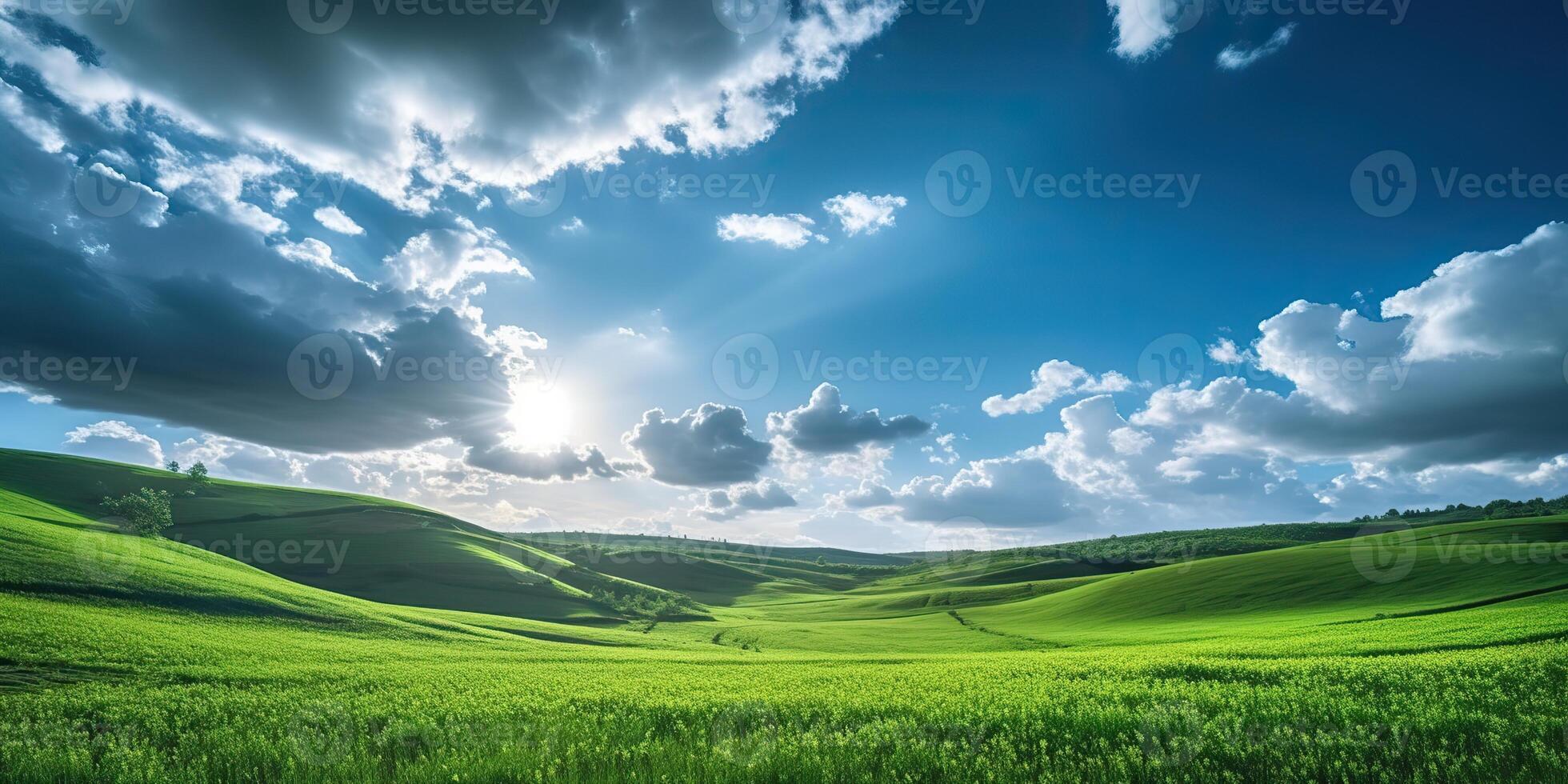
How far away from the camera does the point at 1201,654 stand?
29.7 m

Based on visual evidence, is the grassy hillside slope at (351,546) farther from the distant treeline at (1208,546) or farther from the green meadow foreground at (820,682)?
the distant treeline at (1208,546)

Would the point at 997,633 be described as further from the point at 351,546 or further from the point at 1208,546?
the point at 1208,546

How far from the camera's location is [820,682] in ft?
73.8

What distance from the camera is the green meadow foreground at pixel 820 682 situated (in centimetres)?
962

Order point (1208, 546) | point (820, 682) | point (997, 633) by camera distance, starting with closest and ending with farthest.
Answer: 1. point (820, 682)
2. point (997, 633)
3. point (1208, 546)

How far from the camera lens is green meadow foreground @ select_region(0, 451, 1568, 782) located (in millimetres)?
9625

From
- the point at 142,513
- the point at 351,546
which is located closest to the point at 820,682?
the point at 351,546

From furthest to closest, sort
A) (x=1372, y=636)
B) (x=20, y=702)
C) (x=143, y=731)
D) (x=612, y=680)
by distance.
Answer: (x=1372, y=636), (x=612, y=680), (x=20, y=702), (x=143, y=731)

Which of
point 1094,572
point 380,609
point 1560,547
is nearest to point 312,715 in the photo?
point 380,609

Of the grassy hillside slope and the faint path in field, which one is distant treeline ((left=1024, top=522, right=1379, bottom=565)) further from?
the grassy hillside slope

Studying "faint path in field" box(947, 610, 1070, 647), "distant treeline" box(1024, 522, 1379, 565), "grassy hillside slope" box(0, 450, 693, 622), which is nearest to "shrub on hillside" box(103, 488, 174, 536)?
"grassy hillside slope" box(0, 450, 693, 622)

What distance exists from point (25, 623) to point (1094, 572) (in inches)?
6551

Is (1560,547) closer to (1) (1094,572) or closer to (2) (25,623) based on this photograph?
(1) (1094,572)

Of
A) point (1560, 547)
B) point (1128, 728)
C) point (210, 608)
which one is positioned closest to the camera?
point (1128, 728)
